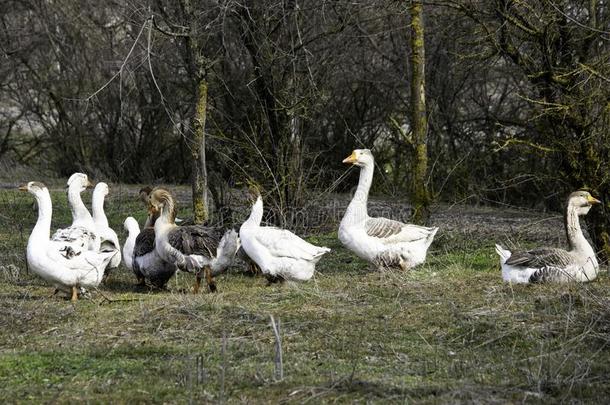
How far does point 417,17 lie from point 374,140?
9534 mm

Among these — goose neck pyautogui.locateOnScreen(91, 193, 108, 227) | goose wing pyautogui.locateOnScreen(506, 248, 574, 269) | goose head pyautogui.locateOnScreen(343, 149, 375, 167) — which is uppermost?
goose head pyautogui.locateOnScreen(343, 149, 375, 167)

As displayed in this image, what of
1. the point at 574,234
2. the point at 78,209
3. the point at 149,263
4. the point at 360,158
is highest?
the point at 360,158

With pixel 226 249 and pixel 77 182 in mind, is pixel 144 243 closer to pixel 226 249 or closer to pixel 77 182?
pixel 226 249

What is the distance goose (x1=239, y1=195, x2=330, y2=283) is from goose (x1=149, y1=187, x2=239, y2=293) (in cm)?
25

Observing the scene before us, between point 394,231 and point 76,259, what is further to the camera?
point 394,231

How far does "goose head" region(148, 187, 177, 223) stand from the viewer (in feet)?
41.7

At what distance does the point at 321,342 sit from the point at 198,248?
3573mm

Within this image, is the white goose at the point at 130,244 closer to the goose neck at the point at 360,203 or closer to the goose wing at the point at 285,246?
the goose wing at the point at 285,246

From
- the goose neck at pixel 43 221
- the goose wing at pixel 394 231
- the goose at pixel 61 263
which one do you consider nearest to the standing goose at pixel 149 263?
the goose at pixel 61 263

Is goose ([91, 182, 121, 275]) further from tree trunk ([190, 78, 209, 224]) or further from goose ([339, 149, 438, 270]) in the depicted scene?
goose ([339, 149, 438, 270])

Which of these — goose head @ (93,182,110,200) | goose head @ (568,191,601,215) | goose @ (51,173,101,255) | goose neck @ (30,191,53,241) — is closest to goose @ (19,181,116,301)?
goose neck @ (30,191,53,241)

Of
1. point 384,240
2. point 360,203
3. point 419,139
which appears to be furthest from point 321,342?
point 419,139

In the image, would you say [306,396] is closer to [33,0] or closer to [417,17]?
[417,17]

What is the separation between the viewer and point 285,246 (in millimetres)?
12195
